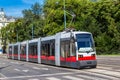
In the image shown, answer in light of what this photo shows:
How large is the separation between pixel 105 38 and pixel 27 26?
2595 inches

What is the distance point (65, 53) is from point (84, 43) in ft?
9.67

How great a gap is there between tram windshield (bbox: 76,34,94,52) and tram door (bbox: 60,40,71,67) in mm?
1566

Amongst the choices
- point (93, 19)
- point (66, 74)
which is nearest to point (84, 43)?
point (66, 74)

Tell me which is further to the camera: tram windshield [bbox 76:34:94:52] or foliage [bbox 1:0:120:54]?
foliage [bbox 1:0:120:54]

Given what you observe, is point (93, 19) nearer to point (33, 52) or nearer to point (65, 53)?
point (33, 52)

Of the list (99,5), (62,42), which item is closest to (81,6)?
(99,5)

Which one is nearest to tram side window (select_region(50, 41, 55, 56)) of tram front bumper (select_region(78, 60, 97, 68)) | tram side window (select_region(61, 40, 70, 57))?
tram side window (select_region(61, 40, 70, 57))

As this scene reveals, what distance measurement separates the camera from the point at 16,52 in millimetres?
63500

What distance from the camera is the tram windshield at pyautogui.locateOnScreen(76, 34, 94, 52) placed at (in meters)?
27.9

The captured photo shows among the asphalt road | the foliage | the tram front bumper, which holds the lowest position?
the asphalt road

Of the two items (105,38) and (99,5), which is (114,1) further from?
(105,38)

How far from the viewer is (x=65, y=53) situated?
30.7m

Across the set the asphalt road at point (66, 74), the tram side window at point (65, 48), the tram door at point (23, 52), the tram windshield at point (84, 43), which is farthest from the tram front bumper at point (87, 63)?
the tram door at point (23, 52)

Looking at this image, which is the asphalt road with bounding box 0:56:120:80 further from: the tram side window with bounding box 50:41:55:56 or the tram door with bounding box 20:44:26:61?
the tram door with bounding box 20:44:26:61
